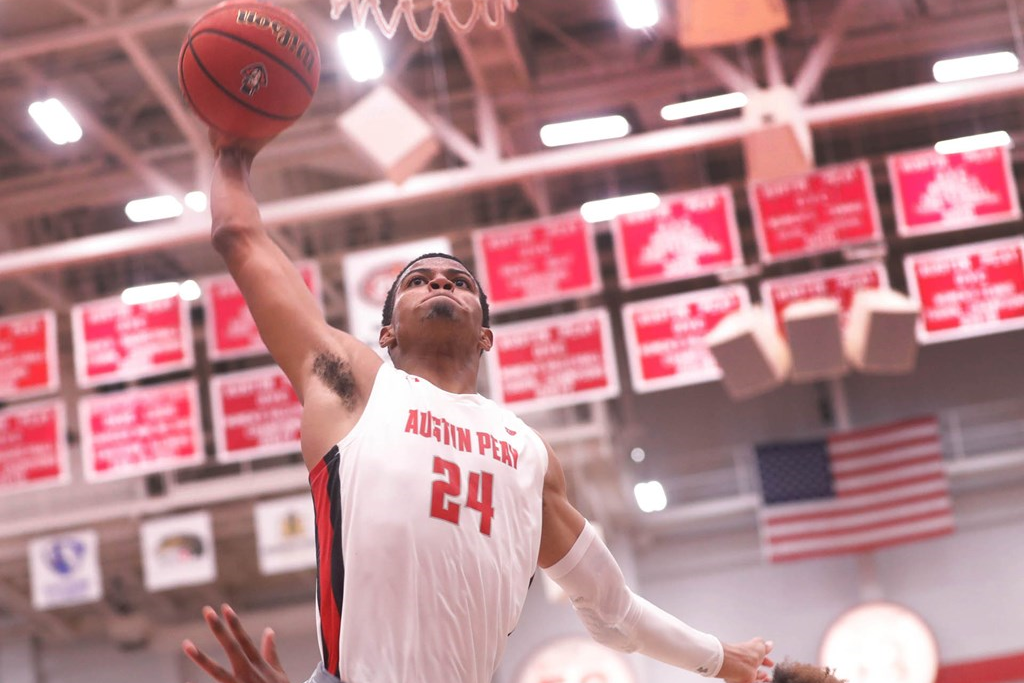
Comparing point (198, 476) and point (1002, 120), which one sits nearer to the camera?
point (1002, 120)

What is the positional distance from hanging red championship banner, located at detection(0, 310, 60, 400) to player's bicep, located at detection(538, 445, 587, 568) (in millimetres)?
9389

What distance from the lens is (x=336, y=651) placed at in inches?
94.6

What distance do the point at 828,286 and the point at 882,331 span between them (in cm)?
95

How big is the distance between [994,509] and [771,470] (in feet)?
10.5

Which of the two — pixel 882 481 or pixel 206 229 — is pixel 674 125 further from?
pixel 206 229

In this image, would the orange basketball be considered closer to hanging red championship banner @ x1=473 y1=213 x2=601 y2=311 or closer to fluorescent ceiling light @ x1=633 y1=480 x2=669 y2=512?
hanging red championship banner @ x1=473 y1=213 x2=601 y2=311

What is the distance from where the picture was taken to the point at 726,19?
895 cm

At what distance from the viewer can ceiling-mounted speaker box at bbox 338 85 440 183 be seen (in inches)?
385

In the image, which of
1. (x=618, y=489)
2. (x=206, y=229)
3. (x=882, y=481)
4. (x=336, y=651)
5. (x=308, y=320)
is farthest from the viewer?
(x=618, y=489)

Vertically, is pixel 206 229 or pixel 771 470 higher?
pixel 206 229

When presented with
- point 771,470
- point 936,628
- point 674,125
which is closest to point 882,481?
point 771,470

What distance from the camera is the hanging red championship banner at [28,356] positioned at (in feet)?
37.3

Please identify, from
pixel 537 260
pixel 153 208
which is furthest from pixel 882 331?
pixel 153 208

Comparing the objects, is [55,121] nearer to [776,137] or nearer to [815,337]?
[776,137]
